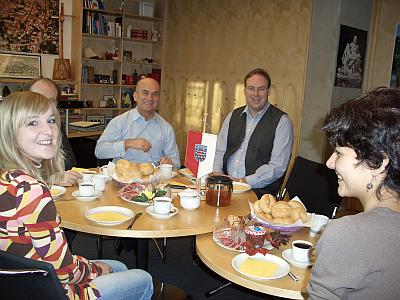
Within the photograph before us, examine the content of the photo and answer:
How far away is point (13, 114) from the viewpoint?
1395mm

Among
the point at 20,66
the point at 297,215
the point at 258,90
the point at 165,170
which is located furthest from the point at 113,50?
the point at 297,215

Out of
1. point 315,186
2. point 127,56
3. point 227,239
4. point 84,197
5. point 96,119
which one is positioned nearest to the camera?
point 227,239

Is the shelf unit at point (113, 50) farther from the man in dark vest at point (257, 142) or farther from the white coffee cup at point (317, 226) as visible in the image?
the white coffee cup at point (317, 226)

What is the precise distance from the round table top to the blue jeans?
0.53 ft

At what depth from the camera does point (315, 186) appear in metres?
2.51

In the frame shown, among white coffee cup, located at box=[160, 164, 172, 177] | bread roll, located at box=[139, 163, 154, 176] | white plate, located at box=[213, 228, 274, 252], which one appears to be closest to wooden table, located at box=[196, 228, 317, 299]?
white plate, located at box=[213, 228, 274, 252]

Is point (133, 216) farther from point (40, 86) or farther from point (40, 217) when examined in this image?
point (40, 86)

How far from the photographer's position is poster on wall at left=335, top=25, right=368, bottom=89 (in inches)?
163

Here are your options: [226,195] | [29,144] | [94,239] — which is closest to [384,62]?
[226,195]

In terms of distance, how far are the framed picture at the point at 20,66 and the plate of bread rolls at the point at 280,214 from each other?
4411mm

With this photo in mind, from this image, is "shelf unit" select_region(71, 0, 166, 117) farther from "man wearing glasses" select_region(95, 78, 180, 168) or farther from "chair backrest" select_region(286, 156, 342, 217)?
"chair backrest" select_region(286, 156, 342, 217)

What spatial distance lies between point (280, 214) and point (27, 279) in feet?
3.49

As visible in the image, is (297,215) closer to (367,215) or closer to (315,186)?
(367,215)

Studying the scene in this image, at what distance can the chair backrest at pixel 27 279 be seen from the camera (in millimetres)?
1014
